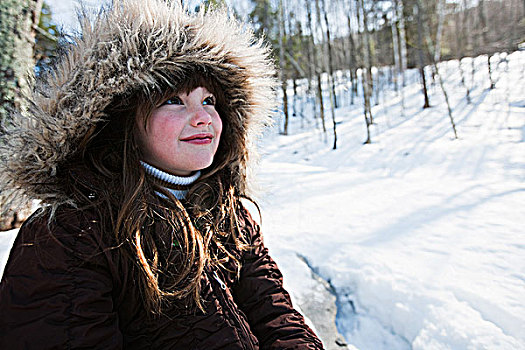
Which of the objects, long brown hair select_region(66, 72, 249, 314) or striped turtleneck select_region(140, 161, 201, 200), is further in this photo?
striped turtleneck select_region(140, 161, 201, 200)

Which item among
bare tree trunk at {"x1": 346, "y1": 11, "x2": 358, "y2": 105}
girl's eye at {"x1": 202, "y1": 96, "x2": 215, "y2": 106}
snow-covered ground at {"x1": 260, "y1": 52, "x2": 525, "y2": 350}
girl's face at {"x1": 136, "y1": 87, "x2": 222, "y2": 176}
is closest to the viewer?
girl's face at {"x1": 136, "y1": 87, "x2": 222, "y2": 176}

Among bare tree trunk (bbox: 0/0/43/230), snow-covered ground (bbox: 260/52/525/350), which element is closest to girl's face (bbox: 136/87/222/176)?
snow-covered ground (bbox: 260/52/525/350)

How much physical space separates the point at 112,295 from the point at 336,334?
4.23 ft

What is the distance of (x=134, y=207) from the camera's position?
104cm

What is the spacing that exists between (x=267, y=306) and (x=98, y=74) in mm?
1085

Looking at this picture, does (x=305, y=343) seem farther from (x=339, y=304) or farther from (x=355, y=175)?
(x=355, y=175)

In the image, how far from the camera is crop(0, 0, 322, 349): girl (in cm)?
85

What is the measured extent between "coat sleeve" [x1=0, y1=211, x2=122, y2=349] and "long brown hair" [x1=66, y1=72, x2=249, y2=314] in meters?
0.10

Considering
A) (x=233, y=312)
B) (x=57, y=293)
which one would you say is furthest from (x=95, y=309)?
(x=233, y=312)

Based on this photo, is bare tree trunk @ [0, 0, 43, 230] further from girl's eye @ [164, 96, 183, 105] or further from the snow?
girl's eye @ [164, 96, 183, 105]

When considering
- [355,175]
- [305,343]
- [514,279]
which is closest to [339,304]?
[305,343]

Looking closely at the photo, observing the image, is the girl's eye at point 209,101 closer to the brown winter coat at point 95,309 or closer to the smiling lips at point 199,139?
the smiling lips at point 199,139

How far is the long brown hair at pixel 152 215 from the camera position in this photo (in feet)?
3.27

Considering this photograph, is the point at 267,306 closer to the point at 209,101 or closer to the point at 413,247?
the point at 209,101
